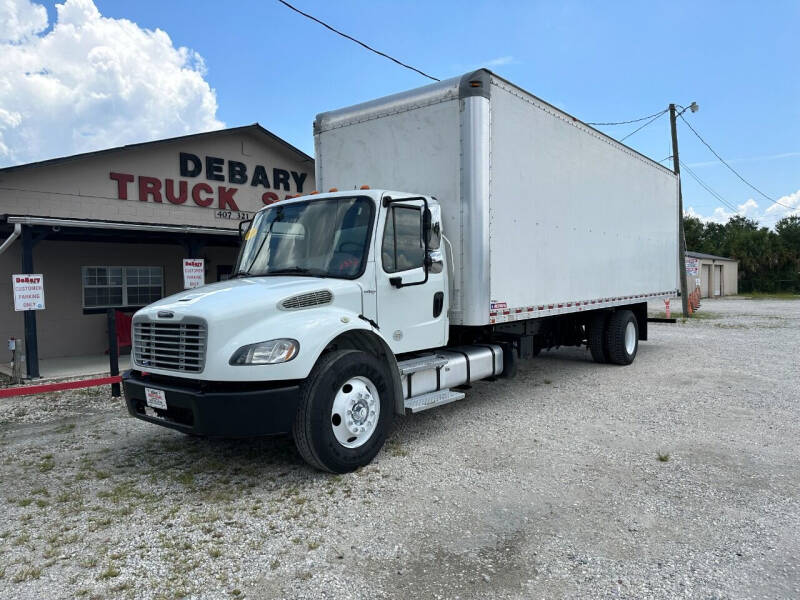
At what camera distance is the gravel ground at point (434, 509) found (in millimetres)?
3078

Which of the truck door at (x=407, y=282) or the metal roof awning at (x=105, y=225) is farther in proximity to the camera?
the metal roof awning at (x=105, y=225)

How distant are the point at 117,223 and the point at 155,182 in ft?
10.4

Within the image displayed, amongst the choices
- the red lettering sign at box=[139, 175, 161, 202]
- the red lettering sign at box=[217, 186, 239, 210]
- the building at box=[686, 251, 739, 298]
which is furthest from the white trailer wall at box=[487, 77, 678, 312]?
the building at box=[686, 251, 739, 298]

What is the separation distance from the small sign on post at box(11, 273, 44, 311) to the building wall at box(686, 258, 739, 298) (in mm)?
35687

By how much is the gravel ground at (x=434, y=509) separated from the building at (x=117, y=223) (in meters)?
5.84

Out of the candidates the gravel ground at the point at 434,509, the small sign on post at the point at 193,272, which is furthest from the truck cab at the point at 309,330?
the small sign on post at the point at 193,272

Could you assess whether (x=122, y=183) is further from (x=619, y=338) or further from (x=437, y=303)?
(x=619, y=338)

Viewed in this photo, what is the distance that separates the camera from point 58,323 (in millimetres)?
12234

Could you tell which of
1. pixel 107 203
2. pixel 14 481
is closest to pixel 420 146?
pixel 14 481

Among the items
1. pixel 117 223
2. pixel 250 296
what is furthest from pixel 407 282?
pixel 117 223

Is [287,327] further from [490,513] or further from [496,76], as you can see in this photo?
[496,76]

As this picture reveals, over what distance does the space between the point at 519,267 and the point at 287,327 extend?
10.8 ft

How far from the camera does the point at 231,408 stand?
4031 mm

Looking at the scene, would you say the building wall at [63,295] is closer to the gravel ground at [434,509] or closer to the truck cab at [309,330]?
the gravel ground at [434,509]
